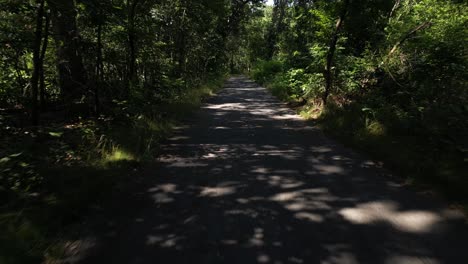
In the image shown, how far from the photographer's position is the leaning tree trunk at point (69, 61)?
670cm

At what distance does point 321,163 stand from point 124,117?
16.0 feet

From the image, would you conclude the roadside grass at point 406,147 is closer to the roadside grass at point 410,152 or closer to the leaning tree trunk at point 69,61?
the roadside grass at point 410,152

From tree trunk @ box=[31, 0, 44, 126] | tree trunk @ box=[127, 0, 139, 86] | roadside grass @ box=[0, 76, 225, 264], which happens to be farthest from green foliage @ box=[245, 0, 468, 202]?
tree trunk @ box=[31, 0, 44, 126]

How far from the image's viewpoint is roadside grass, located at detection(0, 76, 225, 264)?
2.80 m

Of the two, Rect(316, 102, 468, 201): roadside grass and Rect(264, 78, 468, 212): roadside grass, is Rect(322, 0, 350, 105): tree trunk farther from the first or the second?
Rect(316, 102, 468, 201): roadside grass

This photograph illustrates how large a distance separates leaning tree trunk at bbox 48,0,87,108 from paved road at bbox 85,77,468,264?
3.70 metres

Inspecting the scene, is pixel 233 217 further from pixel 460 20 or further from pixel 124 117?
pixel 460 20

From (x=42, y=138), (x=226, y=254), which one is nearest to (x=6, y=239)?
(x=226, y=254)

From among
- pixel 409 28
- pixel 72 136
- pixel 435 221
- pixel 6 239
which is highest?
pixel 409 28

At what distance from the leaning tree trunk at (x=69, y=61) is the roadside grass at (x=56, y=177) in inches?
53.0

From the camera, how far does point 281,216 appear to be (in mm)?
3312

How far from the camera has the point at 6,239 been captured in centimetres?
259

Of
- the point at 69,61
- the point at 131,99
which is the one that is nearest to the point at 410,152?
the point at 131,99

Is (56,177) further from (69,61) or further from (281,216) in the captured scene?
(69,61)
